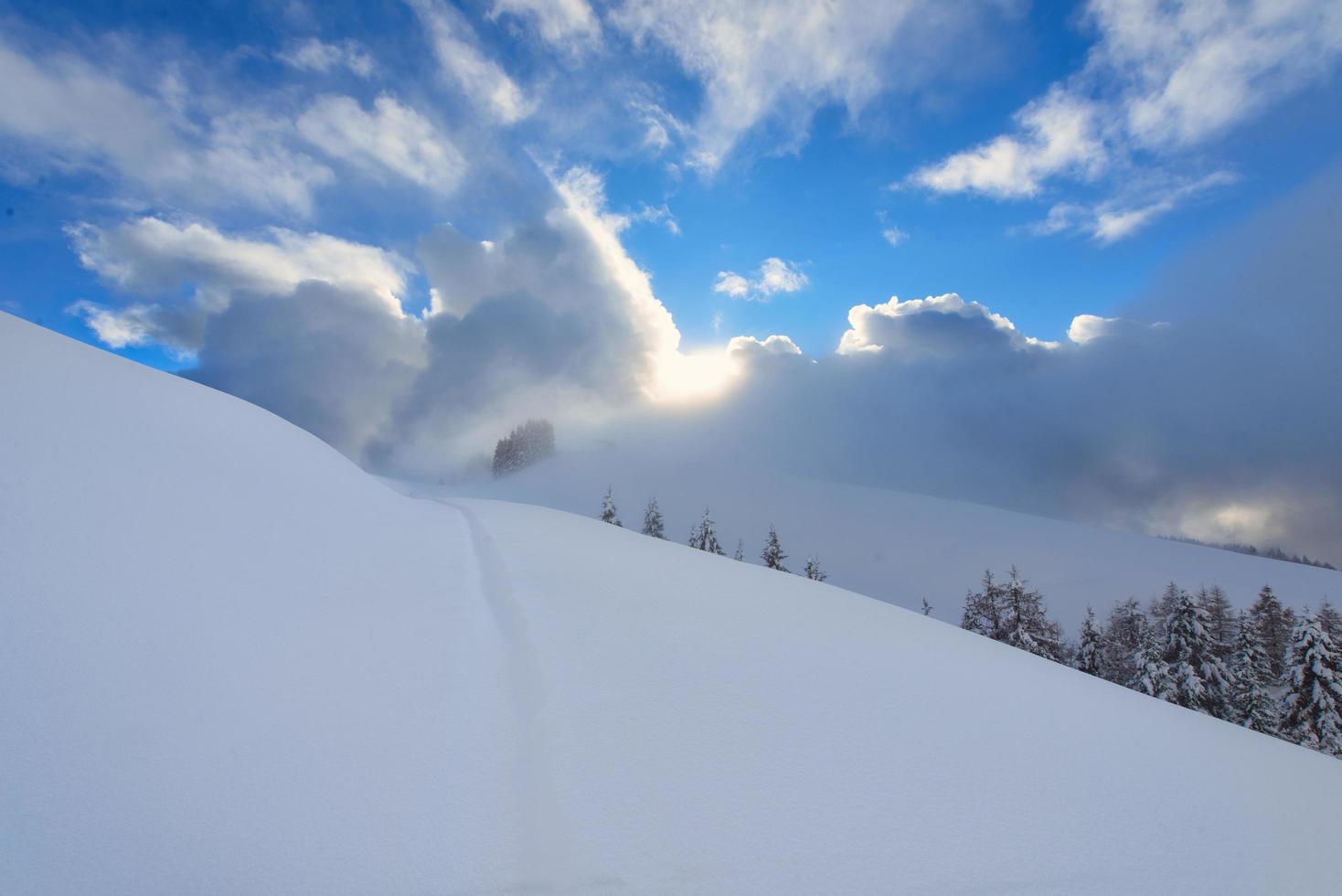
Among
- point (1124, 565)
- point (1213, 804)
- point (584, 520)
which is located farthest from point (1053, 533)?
point (1213, 804)

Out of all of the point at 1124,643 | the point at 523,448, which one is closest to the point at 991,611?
the point at 1124,643

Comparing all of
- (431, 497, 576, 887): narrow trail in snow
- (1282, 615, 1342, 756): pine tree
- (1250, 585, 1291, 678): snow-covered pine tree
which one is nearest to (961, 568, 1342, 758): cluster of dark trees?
(1282, 615, 1342, 756): pine tree

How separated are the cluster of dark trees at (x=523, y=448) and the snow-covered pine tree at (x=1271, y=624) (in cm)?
9956

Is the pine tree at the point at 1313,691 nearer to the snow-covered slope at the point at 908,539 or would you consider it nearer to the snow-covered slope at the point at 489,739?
the snow-covered slope at the point at 489,739

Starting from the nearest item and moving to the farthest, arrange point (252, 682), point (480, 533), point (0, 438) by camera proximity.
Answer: point (252, 682)
point (0, 438)
point (480, 533)

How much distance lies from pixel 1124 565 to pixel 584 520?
280 feet

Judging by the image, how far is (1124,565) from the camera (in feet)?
234

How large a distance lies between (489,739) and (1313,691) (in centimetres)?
3241

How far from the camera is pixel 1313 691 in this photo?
20.3 meters

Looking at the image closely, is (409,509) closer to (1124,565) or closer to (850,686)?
(850,686)

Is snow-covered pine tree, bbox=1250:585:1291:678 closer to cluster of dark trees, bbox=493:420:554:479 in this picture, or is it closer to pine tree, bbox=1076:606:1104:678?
pine tree, bbox=1076:606:1104:678

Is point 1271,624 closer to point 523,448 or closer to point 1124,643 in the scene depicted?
point 1124,643

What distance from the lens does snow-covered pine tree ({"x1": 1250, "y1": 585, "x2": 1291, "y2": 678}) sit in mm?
35125

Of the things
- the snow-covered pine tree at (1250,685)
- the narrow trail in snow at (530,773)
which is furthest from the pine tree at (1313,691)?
the narrow trail in snow at (530,773)
